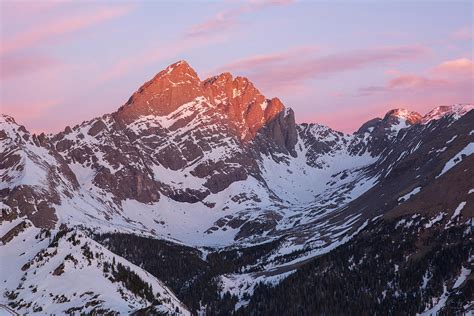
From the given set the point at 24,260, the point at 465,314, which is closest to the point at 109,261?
the point at 24,260

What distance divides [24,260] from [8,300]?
35.4ft

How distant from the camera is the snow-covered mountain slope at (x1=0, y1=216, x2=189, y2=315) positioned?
9169 centimetres

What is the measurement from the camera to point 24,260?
105875 mm

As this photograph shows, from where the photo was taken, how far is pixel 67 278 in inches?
3851

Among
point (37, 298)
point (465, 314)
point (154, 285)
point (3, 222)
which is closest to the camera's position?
point (37, 298)

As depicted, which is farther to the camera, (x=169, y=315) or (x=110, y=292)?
(x=110, y=292)

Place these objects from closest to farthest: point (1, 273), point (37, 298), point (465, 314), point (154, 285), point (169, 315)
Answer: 1. point (169, 315)
2. point (37, 298)
3. point (1, 273)
4. point (154, 285)
5. point (465, 314)

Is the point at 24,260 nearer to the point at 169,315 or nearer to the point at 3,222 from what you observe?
the point at 3,222

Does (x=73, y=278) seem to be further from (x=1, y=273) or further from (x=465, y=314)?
(x=465, y=314)

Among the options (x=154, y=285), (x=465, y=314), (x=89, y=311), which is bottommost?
(x=465, y=314)

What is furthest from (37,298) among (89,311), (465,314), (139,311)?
(465,314)

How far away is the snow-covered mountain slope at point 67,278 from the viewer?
301 ft

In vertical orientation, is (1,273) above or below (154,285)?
above

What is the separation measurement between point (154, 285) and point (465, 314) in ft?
359
